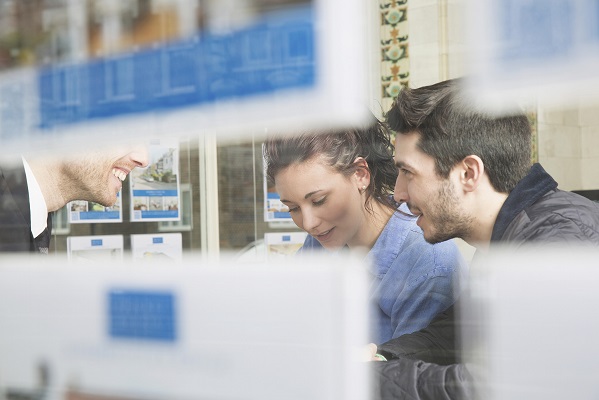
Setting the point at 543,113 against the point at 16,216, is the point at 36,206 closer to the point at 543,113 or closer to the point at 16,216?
the point at 16,216

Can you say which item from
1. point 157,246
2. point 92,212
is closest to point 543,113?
point 157,246

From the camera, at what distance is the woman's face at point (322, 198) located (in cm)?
142

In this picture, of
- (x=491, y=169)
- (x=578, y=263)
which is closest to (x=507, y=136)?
(x=491, y=169)

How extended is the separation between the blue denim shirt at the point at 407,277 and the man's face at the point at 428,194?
0.03 meters

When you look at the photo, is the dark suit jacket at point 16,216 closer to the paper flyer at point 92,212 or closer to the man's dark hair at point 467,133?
the paper flyer at point 92,212

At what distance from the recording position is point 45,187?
157 centimetres

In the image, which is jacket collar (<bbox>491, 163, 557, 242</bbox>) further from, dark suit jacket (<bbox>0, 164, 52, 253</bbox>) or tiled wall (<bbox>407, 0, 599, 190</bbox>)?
dark suit jacket (<bbox>0, 164, 52, 253</bbox>)

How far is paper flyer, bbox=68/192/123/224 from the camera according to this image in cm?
156

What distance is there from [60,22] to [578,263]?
901 millimetres

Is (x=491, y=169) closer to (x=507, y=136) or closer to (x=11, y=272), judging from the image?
(x=507, y=136)

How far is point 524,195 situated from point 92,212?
81cm

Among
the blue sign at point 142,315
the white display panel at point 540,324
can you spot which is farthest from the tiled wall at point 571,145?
the blue sign at point 142,315

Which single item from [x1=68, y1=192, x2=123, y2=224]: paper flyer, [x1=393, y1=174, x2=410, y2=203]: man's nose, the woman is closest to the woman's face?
the woman

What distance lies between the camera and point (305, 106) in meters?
1.10
